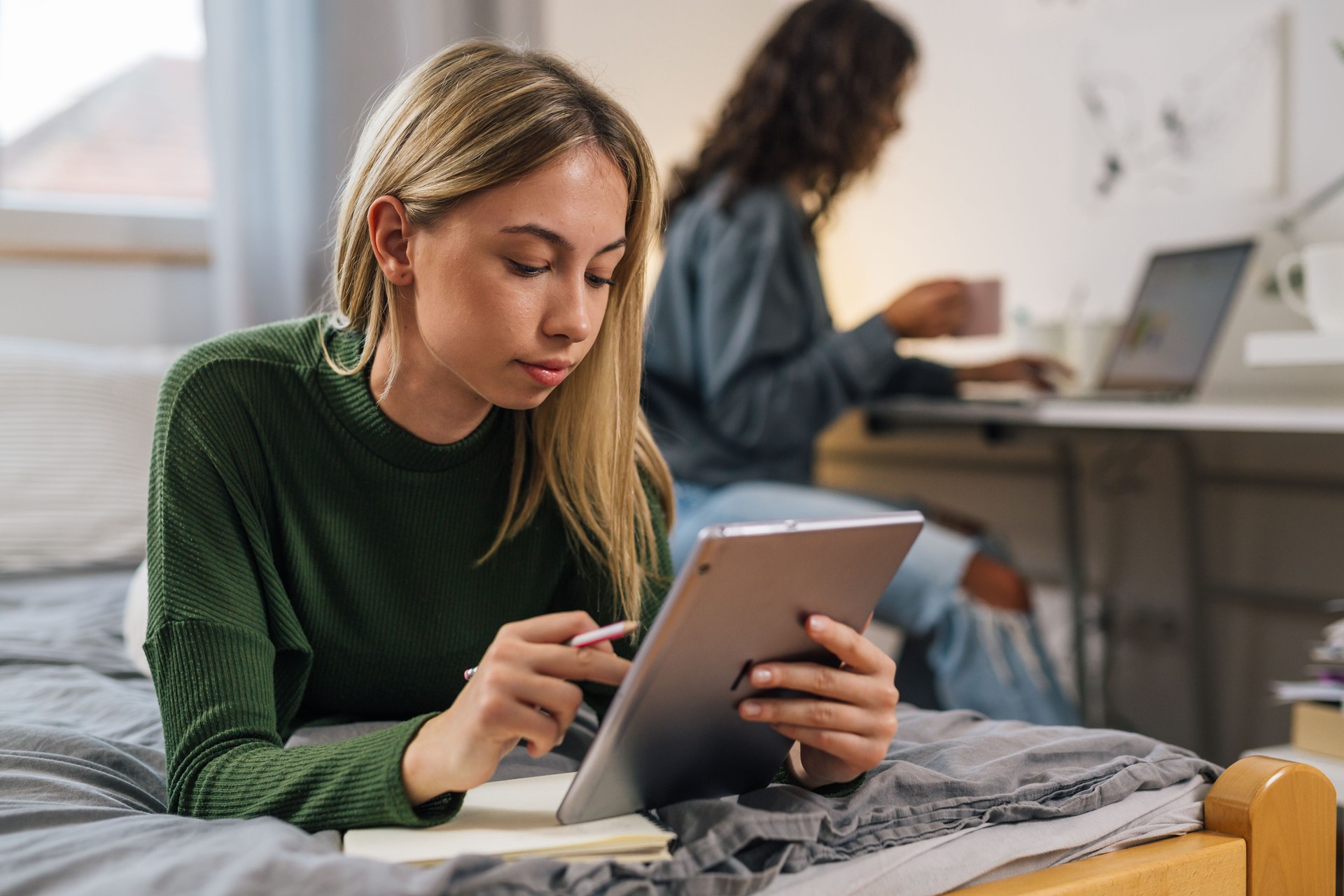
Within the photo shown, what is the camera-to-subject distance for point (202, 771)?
2.31 ft

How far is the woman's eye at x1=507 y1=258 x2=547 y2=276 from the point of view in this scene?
76cm

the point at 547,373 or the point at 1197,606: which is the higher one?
the point at 547,373

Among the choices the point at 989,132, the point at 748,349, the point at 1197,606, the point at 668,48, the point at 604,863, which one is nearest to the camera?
the point at 604,863

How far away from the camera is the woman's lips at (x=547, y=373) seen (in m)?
0.79

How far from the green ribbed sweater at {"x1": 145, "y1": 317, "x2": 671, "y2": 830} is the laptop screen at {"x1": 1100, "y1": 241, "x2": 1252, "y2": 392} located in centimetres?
117

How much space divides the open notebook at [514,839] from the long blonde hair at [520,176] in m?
0.25

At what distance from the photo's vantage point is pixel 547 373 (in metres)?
0.79

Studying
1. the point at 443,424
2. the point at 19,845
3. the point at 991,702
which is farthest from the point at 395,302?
the point at 991,702

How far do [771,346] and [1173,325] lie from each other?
65 centimetres

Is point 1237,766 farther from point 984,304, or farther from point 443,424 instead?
point 984,304

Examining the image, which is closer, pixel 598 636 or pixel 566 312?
pixel 598 636

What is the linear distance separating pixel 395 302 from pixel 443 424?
0.10 m

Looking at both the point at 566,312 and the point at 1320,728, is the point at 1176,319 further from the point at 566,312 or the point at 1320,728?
the point at 566,312

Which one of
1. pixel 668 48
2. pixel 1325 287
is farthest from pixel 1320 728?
pixel 668 48
